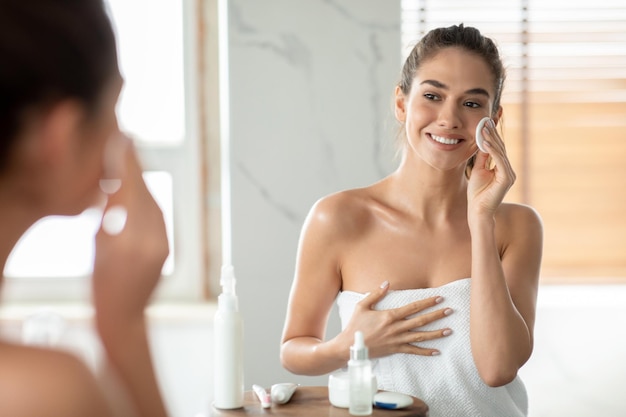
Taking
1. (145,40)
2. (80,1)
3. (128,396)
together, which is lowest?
(128,396)

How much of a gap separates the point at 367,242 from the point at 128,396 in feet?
4.14

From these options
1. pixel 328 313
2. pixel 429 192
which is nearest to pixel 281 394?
pixel 328 313

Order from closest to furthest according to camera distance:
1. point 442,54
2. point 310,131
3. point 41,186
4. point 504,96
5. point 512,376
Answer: point 41,186, point 512,376, point 442,54, point 310,131, point 504,96

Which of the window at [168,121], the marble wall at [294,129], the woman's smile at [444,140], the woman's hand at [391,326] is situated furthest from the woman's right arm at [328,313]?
the window at [168,121]

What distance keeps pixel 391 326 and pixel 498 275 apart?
0.66 feet

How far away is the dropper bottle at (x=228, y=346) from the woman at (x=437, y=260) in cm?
19

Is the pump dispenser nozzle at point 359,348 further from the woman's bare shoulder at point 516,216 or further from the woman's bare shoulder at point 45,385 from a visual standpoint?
the woman's bare shoulder at point 45,385

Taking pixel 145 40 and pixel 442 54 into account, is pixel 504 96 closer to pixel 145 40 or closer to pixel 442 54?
pixel 442 54

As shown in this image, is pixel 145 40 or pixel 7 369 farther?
pixel 145 40

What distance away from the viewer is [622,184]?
86.5 inches

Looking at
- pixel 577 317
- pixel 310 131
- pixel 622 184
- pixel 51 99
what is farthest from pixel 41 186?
pixel 622 184

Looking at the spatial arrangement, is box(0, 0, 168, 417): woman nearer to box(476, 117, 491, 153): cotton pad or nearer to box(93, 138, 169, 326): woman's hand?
box(93, 138, 169, 326): woman's hand

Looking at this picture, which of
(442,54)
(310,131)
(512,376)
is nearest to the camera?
(512,376)

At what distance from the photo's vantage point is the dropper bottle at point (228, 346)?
1.19 meters
